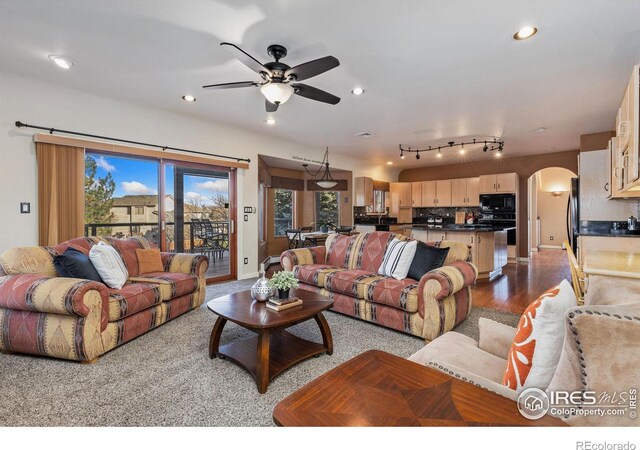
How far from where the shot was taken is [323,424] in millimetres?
775

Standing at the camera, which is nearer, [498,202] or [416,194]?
[498,202]

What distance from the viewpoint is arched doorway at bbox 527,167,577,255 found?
30.5 ft

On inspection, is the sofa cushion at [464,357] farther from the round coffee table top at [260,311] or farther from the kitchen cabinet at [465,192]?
the kitchen cabinet at [465,192]

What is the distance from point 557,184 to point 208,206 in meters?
10.2

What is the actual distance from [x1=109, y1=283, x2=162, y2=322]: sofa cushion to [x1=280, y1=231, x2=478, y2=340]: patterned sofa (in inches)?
61.0

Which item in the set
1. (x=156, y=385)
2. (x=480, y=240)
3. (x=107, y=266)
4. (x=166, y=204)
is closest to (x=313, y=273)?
(x=156, y=385)

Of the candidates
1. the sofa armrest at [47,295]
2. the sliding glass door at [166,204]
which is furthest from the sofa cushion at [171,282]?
the sliding glass door at [166,204]

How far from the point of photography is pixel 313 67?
7.61ft

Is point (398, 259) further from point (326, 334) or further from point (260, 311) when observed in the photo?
point (260, 311)

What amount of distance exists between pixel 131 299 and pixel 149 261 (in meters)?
0.94

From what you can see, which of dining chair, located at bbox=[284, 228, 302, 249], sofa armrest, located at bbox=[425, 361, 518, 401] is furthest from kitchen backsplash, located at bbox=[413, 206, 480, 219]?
sofa armrest, located at bbox=[425, 361, 518, 401]

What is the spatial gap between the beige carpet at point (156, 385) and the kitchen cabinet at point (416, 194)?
244 inches
